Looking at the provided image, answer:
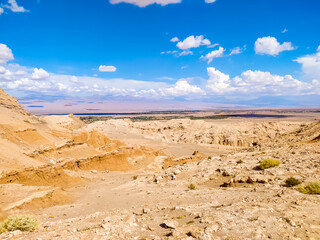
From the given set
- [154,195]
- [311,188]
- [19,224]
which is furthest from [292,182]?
[19,224]

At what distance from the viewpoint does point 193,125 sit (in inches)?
2972

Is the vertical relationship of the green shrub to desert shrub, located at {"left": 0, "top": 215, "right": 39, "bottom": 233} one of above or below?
above

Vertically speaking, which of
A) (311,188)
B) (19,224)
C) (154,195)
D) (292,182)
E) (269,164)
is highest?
(311,188)

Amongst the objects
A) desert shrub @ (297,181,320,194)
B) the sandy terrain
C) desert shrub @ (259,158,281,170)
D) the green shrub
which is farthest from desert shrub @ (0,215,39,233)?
desert shrub @ (259,158,281,170)

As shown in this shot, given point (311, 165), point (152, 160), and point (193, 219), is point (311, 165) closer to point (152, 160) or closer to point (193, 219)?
point (193, 219)

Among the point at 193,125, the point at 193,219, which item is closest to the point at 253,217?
the point at 193,219

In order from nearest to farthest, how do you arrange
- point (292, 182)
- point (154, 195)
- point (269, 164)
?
point (292, 182)
point (154, 195)
point (269, 164)

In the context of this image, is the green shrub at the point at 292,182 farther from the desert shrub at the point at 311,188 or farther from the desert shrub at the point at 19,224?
the desert shrub at the point at 19,224

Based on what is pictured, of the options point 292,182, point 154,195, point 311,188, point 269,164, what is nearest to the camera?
point 311,188

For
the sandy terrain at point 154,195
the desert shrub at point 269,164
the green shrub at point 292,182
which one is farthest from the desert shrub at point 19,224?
the desert shrub at point 269,164

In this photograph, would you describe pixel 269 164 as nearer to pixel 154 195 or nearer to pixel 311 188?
pixel 311 188

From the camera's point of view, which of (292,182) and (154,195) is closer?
(292,182)

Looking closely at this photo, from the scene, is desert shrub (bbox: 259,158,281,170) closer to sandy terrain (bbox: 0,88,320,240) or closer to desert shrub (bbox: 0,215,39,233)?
sandy terrain (bbox: 0,88,320,240)

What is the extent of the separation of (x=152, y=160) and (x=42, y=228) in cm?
2718
